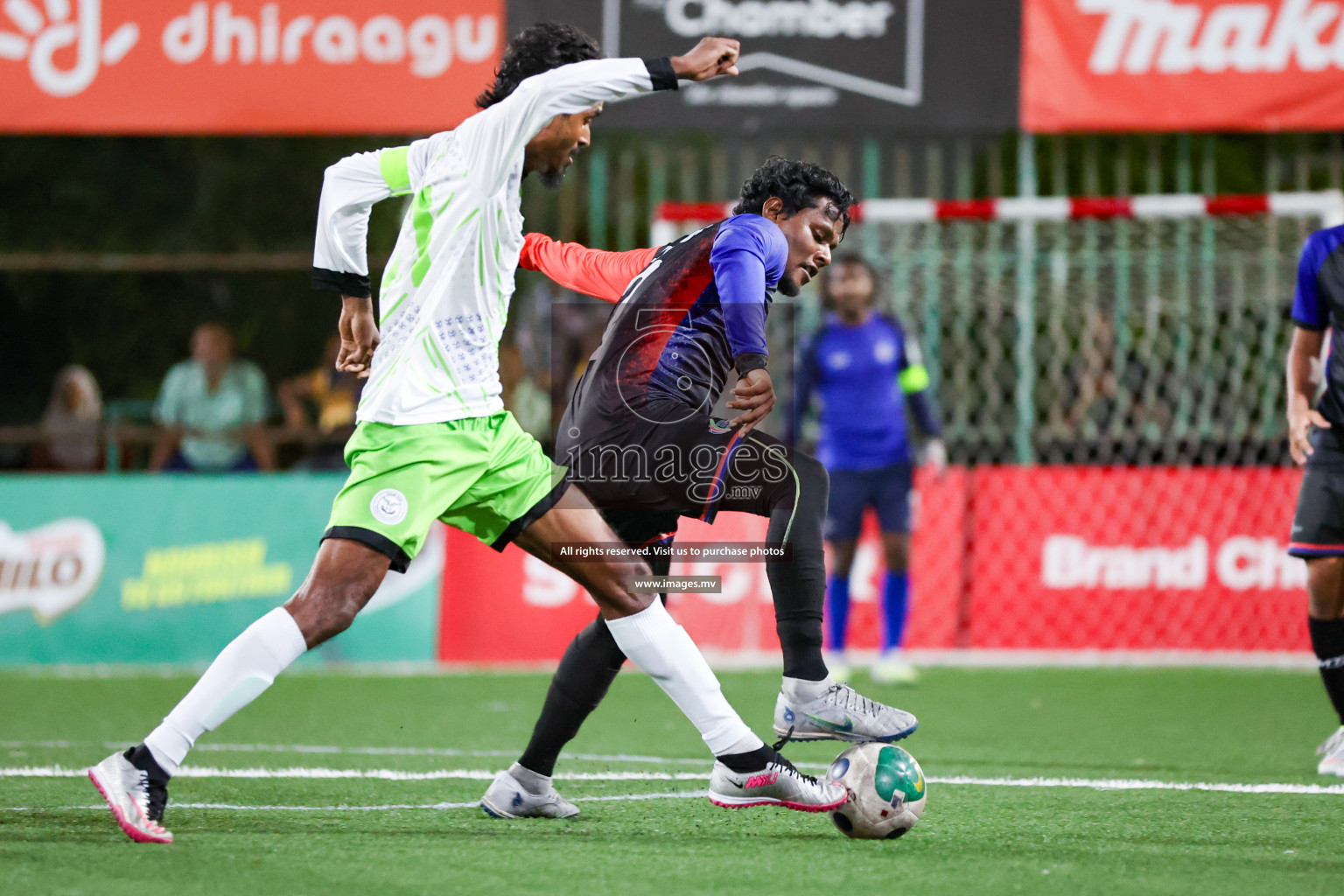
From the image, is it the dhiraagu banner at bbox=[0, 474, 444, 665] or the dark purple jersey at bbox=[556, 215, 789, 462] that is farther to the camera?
the dhiraagu banner at bbox=[0, 474, 444, 665]

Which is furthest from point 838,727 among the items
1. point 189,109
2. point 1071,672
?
point 189,109

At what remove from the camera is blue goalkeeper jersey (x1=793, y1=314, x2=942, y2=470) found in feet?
27.2

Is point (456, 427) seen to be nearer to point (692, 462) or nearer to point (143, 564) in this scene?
point (692, 462)

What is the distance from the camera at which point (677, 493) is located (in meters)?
4.21

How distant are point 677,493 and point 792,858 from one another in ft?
3.41

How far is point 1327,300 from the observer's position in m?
5.44

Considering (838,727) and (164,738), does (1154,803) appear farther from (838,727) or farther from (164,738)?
(164,738)

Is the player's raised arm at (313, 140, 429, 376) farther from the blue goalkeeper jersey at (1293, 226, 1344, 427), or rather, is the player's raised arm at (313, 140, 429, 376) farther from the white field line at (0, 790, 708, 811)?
the blue goalkeeper jersey at (1293, 226, 1344, 427)

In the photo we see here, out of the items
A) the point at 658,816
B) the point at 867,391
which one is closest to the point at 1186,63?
the point at 867,391

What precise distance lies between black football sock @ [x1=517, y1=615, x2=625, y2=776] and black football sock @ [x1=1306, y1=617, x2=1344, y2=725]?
8.59 feet

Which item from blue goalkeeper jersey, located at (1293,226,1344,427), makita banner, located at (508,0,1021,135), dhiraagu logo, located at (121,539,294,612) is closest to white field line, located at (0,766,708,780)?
blue goalkeeper jersey, located at (1293,226,1344,427)

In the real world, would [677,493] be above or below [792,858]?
above

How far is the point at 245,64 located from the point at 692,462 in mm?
6535

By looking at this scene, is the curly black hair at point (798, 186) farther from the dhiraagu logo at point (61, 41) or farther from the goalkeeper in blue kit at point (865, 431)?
the dhiraagu logo at point (61, 41)
